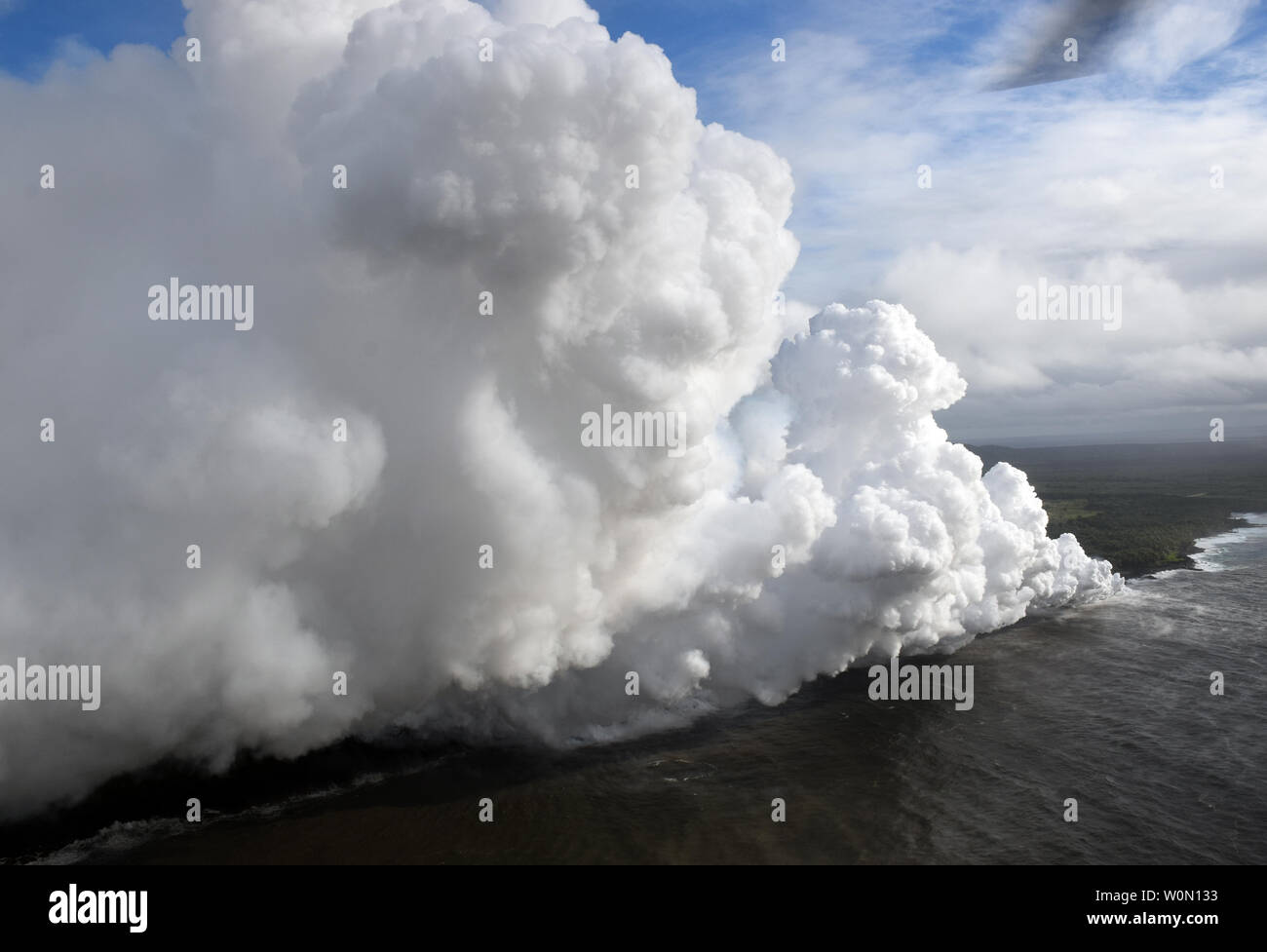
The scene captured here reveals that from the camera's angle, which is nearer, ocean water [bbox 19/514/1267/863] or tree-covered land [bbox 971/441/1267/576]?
ocean water [bbox 19/514/1267/863]

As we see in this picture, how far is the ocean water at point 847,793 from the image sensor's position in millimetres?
35500

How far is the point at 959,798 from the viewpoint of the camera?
40.6m

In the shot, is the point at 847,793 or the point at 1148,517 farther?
the point at 1148,517

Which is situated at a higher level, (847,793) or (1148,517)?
(1148,517)

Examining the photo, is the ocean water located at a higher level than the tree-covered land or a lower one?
lower

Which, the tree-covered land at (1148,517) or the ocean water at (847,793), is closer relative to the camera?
the ocean water at (847,793)

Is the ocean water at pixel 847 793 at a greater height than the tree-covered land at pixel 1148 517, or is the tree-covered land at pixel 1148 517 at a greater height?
the tree-covered land at pixel 1148 517

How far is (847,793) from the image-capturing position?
41.2 metres

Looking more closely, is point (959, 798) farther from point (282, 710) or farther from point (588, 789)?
point (282, 710)

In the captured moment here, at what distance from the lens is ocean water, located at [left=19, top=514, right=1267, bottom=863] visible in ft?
116
